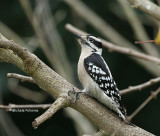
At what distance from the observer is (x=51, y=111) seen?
8.48 ft

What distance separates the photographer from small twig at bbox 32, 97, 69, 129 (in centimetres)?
245

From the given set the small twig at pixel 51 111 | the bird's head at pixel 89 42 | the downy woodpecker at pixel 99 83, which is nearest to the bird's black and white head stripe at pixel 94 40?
the bird's head at pixel 89 42

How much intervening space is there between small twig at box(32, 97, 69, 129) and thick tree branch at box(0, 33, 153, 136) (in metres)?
0.06

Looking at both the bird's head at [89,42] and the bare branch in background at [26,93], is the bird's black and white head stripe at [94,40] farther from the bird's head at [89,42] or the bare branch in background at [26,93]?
the bare branch in background at [26,93]

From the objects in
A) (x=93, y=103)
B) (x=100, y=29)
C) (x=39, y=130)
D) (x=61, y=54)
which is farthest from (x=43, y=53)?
(x=93, y=103)

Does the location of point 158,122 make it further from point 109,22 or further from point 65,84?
point 65,84

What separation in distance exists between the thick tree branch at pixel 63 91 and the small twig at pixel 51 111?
2.4 inches

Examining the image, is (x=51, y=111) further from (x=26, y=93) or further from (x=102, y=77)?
(x=26, y=93)

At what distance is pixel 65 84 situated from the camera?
123 inches

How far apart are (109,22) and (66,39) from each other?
90 cm

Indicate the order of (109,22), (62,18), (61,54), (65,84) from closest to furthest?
1. (65,84)
2. (61,54)
3. (62,18)
4. (109,22)

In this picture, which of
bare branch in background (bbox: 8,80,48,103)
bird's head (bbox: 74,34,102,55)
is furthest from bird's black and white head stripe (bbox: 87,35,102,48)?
bare branch in background (bbox: 8,80,48,103)

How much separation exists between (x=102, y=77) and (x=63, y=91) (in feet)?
3.64

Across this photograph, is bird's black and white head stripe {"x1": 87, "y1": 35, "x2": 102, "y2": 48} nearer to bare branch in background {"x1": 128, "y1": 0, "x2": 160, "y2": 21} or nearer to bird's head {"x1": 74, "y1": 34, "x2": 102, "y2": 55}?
bird's head {"x1": 74, "y1": 34, "x2": 102, "y2": 55}
